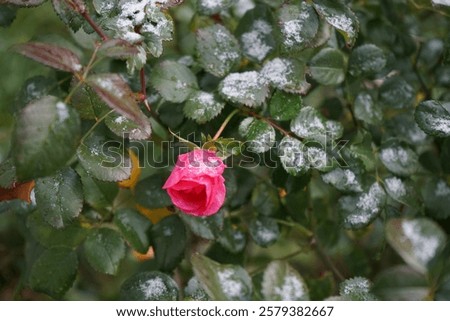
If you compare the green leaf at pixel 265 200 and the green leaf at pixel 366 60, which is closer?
the green leaf at pixel 366 60

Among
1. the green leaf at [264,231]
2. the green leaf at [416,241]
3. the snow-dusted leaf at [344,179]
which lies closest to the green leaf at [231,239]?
the green leaf at [264,231]

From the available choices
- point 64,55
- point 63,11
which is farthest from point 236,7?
point 64,55

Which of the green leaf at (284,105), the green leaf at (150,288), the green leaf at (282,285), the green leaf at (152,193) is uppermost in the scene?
the green leaf at (284,105)

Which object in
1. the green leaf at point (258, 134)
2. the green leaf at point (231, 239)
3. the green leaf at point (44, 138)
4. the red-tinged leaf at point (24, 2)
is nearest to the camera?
the green leaf at point (44, 138)

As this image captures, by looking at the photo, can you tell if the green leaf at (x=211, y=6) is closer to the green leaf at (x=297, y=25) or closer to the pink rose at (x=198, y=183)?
the green leaf at (x=297, y=25)

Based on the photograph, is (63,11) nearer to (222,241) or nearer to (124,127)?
(124,127)

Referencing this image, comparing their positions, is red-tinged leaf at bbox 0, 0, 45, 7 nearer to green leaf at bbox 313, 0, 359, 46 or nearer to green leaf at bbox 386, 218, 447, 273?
green leaf at bbox 313, 0, 359, 46

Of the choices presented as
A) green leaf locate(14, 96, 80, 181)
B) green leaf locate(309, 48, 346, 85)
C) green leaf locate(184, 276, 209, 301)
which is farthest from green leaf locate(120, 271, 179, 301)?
green leaf locate(309, 48, 346, 85)
